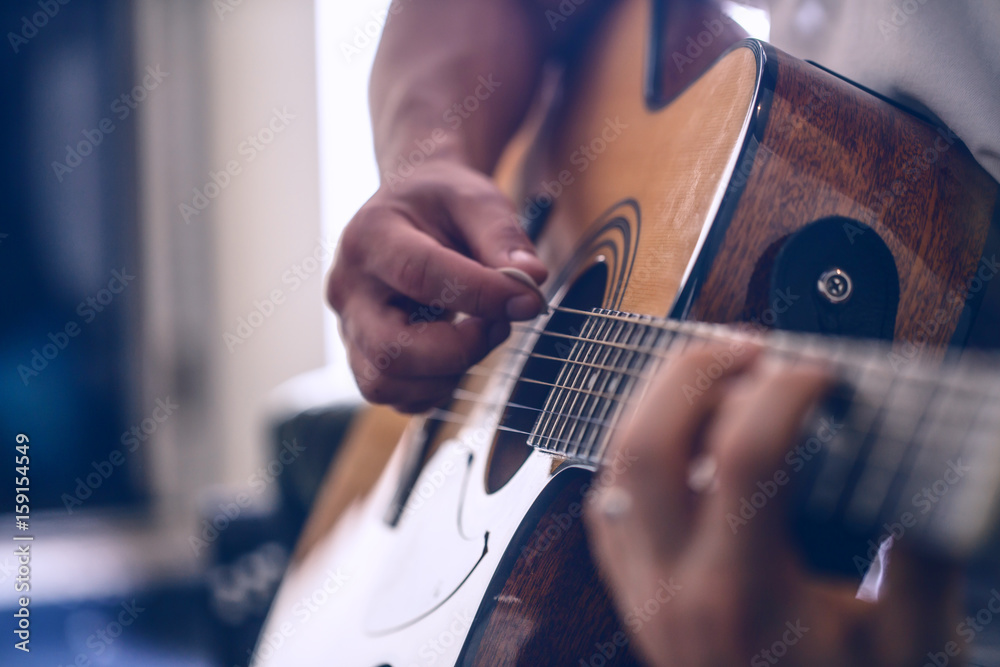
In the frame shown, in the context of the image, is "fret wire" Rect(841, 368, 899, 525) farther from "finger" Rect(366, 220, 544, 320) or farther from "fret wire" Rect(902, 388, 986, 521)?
"finger" Rect(366, 220, 544, 320)

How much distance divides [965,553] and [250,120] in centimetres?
213

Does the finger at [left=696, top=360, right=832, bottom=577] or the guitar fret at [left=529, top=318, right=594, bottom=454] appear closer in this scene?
the finger at [left=696, top=360, right=832, bottom=577]

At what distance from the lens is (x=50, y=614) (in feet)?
4.83

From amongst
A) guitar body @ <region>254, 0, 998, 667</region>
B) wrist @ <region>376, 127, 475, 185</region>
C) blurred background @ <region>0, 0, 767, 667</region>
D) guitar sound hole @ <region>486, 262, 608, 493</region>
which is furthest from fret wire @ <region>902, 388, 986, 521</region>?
blurred background @ <region>0, 0, 767, 667</region>

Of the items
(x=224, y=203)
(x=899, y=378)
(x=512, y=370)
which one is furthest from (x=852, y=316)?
(x=224, y=203)

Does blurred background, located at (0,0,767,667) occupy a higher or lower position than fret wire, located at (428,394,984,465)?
lower

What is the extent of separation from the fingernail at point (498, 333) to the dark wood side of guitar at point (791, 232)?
6.9 inches

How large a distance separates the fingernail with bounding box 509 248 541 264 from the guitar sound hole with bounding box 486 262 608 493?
5 centimetres

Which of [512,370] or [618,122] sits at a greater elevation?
[618,122]

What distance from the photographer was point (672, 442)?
29 centimetres

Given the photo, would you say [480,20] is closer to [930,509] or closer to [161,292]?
[930,509]

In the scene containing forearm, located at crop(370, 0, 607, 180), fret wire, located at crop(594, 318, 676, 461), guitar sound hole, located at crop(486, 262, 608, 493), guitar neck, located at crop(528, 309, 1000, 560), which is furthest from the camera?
forearm, located at crop(370, 0, 607, 180)

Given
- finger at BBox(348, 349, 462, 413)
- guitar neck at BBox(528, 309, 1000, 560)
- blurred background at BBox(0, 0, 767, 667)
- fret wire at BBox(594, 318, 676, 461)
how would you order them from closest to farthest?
guitar neck at BBox(528, 309, 1000, 560) < fret wire at BBox(594, 318, 676, 461) < finger at BBox(348, 349, 462, 413) < blurred background at BBox(0, 0, 767, 667)

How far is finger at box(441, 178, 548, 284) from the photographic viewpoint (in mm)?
496
